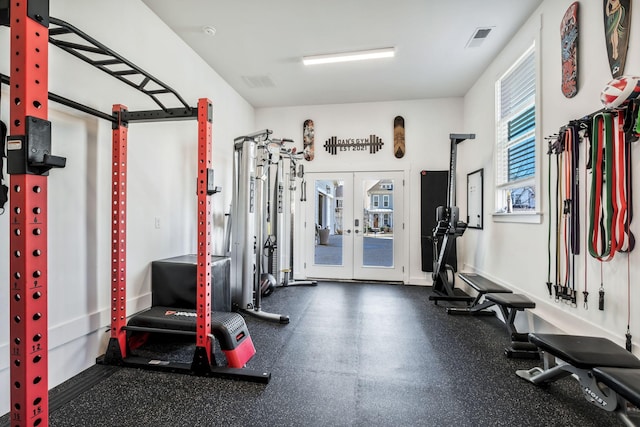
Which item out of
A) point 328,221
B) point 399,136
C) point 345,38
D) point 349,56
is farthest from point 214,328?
point 399,136

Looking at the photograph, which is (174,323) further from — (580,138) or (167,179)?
(580,138)

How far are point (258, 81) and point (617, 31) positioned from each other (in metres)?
3.86

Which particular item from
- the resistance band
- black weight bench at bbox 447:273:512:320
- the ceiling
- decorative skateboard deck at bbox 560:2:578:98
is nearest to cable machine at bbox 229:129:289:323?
the ceiling

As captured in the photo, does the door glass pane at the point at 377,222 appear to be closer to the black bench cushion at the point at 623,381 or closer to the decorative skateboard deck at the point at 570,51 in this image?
the decorative skateboard deck at the point at 570,51

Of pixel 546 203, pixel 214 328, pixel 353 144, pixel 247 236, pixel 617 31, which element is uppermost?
pixel 353 144

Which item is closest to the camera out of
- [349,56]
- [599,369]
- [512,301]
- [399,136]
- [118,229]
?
[599,369]

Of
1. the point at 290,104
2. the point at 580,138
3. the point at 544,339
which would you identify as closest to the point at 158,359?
the point at 544,339

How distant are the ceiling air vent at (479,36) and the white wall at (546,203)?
32 centimetres

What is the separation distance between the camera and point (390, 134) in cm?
Answer: 523

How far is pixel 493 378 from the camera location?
2.20 m

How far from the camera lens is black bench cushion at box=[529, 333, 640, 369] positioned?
160 centimetres

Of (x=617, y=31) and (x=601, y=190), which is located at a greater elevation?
(x=617, y=31)

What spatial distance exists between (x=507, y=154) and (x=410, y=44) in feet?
5.73

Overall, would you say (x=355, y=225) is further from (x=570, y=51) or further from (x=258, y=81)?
(x=570, y=51)
